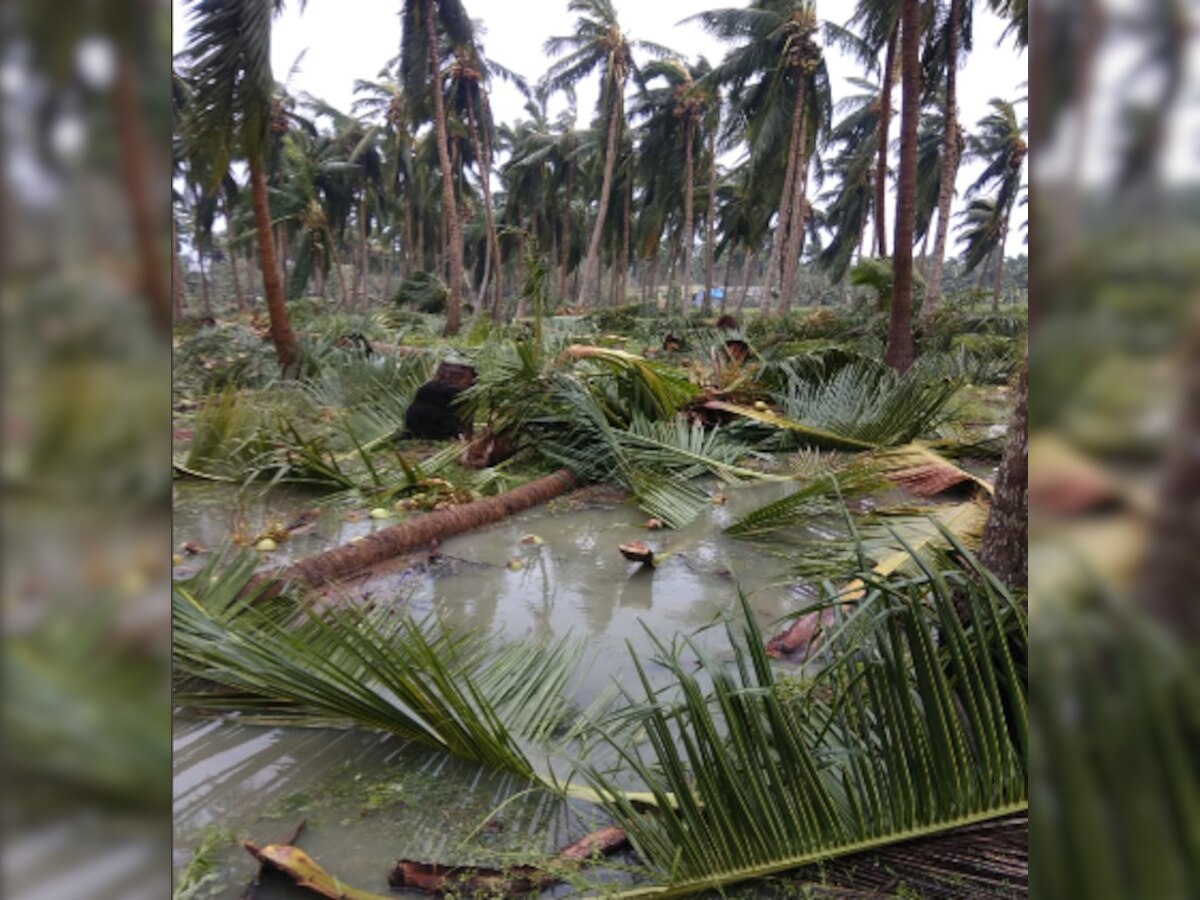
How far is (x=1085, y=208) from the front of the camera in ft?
0.81

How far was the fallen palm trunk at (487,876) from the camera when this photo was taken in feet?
A: 5.66

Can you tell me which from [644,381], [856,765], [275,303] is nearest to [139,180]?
[856,765]

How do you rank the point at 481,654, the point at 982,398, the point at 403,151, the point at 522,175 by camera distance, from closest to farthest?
1. the point at 481,654
2. the point at 982,398
3. the point at 403,151
4. the point at 522,175

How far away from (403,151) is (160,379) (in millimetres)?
28043

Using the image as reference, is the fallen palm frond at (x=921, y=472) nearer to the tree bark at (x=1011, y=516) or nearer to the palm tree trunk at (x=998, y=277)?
the tree bark at (x=1011, y=516)

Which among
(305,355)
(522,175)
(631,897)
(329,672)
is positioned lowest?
(631,897)

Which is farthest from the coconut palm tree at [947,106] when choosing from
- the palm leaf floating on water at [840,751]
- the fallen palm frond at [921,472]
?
the palm leaf floating on water at [840,751]

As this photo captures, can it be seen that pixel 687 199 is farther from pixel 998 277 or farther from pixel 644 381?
pixel 644 381

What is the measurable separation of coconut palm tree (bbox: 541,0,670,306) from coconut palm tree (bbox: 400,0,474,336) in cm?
499

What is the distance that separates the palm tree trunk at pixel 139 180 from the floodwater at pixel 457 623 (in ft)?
5.90

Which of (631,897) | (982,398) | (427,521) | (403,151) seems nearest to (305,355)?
(427,521)

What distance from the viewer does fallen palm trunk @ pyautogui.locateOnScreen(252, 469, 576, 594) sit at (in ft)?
10.7

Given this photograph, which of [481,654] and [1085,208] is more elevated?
[1085,208]

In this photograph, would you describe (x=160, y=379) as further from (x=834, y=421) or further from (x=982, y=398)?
(x=982, y=398)
